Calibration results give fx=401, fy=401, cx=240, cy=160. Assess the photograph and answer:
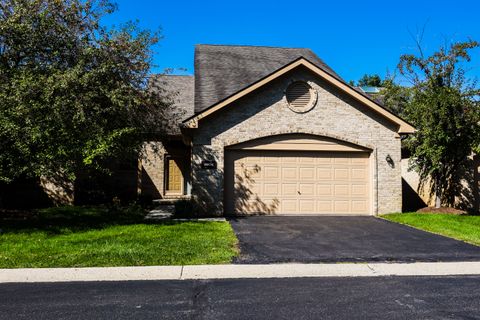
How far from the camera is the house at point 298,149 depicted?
14805mm

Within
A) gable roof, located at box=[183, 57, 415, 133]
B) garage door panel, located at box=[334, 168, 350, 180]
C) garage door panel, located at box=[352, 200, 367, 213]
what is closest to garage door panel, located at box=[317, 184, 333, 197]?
garage door panel, located at box=[334, 168, 350, 180]

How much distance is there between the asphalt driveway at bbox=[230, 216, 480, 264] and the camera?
27.6 ft

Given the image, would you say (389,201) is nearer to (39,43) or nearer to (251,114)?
(251,114)

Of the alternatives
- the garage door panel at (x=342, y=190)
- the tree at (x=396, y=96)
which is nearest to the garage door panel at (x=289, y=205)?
the garage door panel at (x=342, y=190)

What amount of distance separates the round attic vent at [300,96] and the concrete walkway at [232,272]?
337 inches

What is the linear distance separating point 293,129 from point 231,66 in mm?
5996

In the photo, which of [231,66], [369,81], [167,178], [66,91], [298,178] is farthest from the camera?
[369,81]

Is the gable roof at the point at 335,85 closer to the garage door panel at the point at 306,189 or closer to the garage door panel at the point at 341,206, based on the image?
the garage door panel at the point at 341,206

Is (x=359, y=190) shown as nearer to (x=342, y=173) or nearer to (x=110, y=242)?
(x=342, y=173)

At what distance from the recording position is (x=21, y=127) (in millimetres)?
10883

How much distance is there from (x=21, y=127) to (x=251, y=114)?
25.2 ft

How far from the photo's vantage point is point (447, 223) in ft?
42.3

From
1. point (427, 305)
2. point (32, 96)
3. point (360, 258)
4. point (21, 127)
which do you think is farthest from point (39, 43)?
point (427, 305)

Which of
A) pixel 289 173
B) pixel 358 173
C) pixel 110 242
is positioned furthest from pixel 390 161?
pixel 110 242
